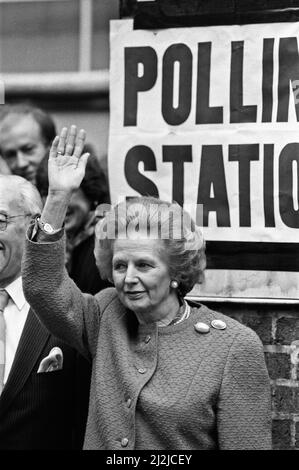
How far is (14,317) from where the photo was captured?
3.34 meters

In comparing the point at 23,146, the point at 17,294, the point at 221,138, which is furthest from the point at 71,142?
the point at 23,146

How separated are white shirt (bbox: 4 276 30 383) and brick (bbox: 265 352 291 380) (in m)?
1.27

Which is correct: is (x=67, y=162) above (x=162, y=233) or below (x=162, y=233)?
above

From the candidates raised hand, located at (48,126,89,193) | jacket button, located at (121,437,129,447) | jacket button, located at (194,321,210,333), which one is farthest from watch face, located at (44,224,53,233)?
jacket button, located at (121,437,129,447)

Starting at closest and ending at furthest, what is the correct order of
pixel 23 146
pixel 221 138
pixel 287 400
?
1. pixel 287 400
2. pixel 221 138
3. pixel 23 146

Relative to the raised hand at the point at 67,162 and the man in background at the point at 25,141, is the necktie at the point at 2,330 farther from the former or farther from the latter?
the man in background at the point at 25,141

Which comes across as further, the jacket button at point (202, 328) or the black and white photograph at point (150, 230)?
the jacket button at point (202, 328)

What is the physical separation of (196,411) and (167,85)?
1892 mm

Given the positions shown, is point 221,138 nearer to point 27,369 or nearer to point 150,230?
point 150,230

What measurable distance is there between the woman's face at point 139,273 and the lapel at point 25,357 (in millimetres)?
416

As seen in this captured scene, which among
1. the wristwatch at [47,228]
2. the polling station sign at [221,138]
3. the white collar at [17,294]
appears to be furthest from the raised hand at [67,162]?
the polling station sign at [221,138]

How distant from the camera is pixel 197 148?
4211mm

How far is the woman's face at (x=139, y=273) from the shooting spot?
2967mm

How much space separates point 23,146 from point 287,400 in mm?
1781
